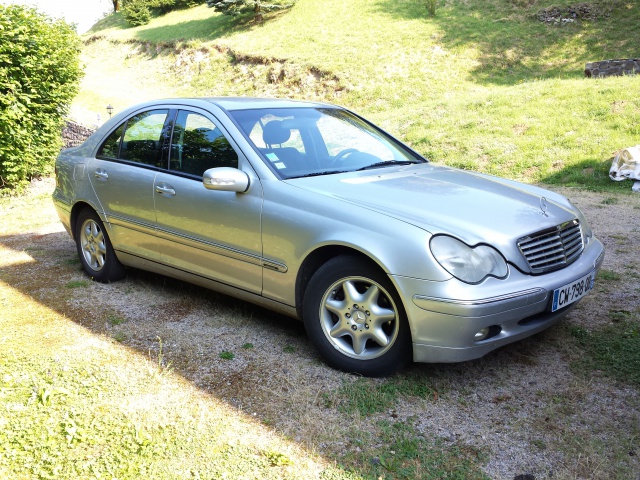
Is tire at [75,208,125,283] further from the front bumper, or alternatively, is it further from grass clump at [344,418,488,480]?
grass clump at [344,418,488,480]

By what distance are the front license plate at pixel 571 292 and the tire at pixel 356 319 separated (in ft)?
2.88

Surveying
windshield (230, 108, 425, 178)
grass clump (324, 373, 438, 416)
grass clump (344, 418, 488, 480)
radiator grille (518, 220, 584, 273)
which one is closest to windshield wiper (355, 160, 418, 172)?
windshield (230, 108, 425, 178)

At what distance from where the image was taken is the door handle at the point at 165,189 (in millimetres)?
4586

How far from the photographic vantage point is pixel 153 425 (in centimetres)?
320

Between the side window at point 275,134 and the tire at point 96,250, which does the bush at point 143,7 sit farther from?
the side window at point 275,134

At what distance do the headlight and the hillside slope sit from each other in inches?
311

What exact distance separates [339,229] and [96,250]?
2971 millimetres

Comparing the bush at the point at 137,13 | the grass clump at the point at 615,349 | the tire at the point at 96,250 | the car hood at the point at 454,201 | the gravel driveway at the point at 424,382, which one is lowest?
the grass clump at the point at 615,349

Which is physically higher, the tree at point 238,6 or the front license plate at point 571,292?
the tree at point 238,6

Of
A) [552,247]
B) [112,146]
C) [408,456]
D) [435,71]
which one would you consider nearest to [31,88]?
[112,146]

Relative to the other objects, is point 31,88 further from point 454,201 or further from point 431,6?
point 431,6

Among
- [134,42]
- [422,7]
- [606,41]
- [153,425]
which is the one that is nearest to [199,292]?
[153,425]

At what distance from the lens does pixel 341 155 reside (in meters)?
4.54

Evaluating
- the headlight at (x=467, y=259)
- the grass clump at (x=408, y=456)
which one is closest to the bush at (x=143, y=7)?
the headlight at (x=467, y=259)
